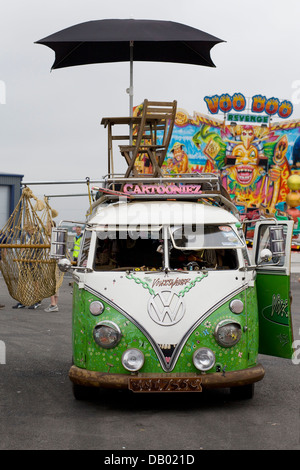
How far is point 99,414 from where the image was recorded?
745 cm

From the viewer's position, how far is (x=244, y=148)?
35.6 meters

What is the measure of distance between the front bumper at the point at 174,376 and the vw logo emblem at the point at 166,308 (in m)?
0.54

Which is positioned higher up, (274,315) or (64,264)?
(64,264)

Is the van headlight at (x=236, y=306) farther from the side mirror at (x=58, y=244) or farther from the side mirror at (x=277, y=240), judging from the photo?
the side mirror at (x=58, y=244)

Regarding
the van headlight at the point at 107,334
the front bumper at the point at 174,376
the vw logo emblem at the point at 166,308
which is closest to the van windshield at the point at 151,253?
the vw logo emblem at the point at 166,308

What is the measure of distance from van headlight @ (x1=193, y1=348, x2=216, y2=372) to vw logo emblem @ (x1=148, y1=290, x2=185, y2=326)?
0.39m

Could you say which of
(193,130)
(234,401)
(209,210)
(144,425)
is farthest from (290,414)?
(193,130)

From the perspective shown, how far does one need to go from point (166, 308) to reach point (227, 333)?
66 cm

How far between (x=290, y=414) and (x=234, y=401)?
0.78 meters

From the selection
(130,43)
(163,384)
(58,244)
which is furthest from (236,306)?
(130,43)

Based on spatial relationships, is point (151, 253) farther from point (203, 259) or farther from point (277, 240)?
point (277, 240)

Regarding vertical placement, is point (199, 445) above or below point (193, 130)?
below

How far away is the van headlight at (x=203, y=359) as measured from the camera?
7.39 meters
